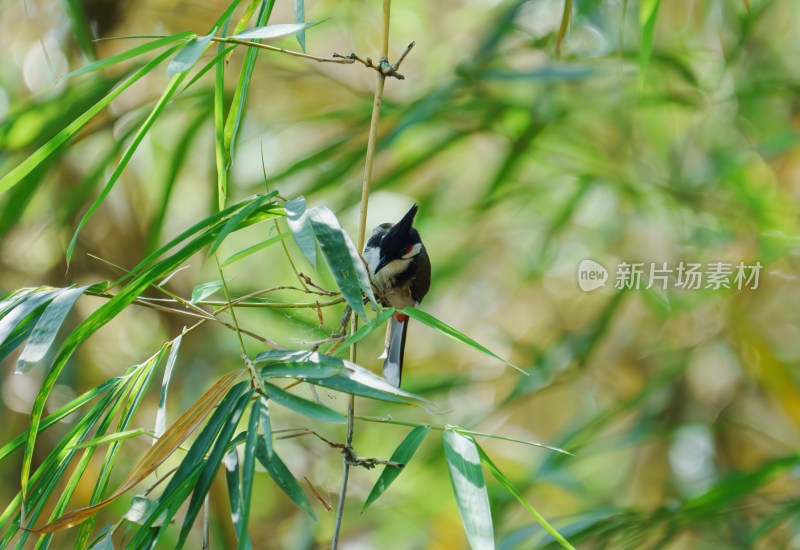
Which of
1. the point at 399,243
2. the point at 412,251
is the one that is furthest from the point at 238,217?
the point at 412,251

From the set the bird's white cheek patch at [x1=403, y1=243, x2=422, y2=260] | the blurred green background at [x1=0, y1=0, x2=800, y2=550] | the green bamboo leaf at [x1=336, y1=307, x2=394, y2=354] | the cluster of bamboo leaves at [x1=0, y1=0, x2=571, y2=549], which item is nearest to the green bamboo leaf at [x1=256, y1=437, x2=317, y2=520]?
the cluster of bamboo leaves at [x1=0, y1=0, x2=571, y2=549]

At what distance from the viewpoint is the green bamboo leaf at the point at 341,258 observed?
1.66 ft

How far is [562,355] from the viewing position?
6.07 ft

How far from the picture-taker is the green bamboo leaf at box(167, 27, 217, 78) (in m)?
0.51

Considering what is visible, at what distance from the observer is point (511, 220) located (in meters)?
2.10

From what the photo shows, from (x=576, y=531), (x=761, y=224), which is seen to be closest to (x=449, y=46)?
(x=761, y=224)

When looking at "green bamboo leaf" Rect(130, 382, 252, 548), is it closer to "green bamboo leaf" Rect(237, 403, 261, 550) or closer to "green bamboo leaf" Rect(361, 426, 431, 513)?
"green bamboo leaf" Rect(237, 403, 261, 550)

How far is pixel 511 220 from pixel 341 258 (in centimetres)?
163

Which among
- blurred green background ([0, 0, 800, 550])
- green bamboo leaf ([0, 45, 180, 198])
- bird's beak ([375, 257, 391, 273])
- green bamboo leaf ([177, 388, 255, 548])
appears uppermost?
green bamboo leaf ([0, 45, 180, 198])

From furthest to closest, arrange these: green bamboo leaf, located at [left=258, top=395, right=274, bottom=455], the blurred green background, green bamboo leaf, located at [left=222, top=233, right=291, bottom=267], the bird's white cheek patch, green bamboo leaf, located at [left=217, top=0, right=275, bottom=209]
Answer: the blurred green background
the bird's white cheek patch
green bamboo leaf, located at [left=217, top=0, right=275, bottom=209]
green bamboo leaf, located at [left=222, top=233, right=291, bottom=267]
green bamboo leaf, located at [left=258, top=395, right=274, bottom=455]

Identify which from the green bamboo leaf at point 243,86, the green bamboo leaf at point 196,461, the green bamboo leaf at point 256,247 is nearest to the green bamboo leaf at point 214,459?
the green bamboo leaf at point 196,461

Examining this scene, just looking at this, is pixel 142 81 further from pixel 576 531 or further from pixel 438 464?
pixel 576 531

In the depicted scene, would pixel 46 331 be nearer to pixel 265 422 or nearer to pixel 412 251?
pixel 265 422

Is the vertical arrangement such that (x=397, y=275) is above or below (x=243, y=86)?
below
